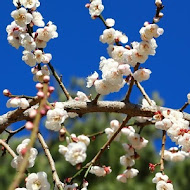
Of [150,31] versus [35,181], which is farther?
[150,31]

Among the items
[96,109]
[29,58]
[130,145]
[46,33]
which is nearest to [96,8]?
[46,33]

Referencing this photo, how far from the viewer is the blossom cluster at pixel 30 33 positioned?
1.71m

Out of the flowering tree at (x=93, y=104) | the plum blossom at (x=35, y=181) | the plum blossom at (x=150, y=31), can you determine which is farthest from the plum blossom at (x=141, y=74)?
the plum blossom at (x=35, y=181)

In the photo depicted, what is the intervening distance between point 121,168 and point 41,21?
7.21 metres

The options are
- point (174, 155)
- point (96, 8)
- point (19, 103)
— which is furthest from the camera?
point (96, 8)

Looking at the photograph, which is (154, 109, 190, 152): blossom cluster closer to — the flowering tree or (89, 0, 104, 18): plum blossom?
the flowering tree

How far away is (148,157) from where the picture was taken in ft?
31.5

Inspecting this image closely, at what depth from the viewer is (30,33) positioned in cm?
175

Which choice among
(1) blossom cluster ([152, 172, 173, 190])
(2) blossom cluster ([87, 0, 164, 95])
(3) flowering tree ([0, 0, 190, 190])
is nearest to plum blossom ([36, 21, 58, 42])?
(3) flowering tree ([0, 0, 190, 190])

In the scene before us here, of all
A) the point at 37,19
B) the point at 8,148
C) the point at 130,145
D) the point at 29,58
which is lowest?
the point at 8,148

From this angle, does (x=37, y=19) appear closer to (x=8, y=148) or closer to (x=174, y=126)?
(x=8, y=148)

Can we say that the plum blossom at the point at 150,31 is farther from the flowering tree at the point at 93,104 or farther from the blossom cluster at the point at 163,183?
the blossom cluster at the point at 163,183

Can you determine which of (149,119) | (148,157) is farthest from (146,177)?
(149,119)

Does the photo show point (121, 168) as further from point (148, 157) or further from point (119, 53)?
point (119, 53)
